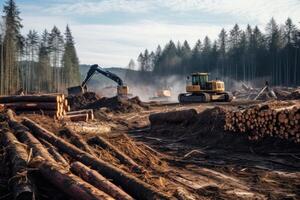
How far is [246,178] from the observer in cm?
1007

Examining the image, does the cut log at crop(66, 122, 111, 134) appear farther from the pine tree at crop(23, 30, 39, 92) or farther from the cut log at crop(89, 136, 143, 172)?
the pine tree at crop(23, 30, 39, 92)

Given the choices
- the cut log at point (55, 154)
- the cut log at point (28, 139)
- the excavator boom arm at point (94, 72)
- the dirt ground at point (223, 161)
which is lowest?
the dirt ground at point (223, 161)

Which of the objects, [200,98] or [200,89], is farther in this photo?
[200,89]

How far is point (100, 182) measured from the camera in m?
6.84

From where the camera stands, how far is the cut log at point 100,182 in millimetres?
6305

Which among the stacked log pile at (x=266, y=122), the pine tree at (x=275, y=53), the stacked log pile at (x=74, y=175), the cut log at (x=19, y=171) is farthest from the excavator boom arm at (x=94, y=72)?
the pine tree at (x=275, y=53)

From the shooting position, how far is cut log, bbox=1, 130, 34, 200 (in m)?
6.34

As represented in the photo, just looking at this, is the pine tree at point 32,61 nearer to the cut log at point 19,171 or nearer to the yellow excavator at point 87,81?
the yellow excavator at point 87,81

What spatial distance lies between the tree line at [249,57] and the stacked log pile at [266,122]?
60.2 meters

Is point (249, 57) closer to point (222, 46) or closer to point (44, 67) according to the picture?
point (222, 46)

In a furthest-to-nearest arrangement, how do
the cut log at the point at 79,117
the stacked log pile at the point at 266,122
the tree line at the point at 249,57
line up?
1. the tree line at the point at 249,57
2. the cut log at the point at 79,117
3. the stacked log pile at the point at 266,122

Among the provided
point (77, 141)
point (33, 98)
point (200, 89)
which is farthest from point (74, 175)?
point (200, 89)

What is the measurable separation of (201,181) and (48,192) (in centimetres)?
399

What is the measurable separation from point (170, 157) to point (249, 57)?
7585cm
